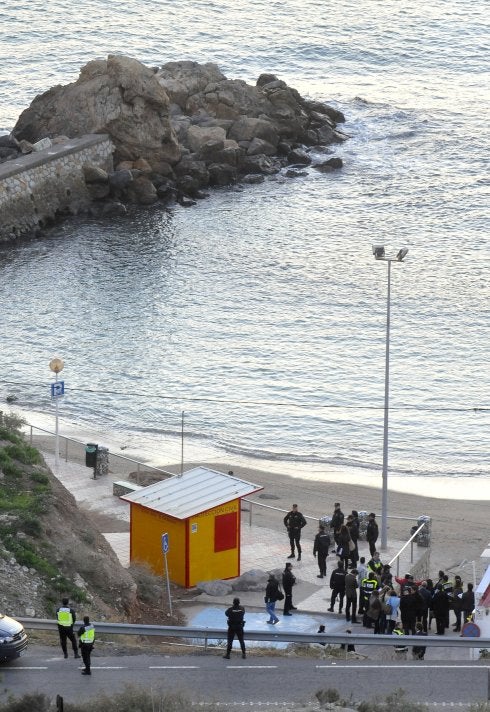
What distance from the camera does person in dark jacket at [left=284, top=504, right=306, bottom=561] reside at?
3081 centimetres

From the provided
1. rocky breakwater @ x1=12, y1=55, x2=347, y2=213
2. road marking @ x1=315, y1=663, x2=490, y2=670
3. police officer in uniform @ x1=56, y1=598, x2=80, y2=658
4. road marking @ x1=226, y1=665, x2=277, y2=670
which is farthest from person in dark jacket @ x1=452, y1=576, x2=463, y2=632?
rocky breakwater @ x1=12, y1=55, x2=347, y2=213

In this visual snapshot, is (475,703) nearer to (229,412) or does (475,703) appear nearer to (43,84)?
(229,412)

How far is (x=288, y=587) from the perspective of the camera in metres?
27.2

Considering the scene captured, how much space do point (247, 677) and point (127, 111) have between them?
1898 inches

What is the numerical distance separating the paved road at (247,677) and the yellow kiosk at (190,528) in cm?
720

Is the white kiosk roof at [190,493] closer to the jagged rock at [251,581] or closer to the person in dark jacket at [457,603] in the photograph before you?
the jagged rock at [251,581]

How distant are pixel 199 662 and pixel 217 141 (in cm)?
4869

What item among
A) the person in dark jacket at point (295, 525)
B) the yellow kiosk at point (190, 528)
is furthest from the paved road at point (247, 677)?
the person in dark jacket at point (295, 525)

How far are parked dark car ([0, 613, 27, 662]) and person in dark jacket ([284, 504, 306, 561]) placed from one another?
35.8 feet

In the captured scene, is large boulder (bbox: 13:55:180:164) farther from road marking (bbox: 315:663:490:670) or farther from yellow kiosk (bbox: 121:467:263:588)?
road marking (bbox: 315:663:490:670)

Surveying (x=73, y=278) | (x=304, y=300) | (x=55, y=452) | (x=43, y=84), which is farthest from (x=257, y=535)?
(x=43, y=84)

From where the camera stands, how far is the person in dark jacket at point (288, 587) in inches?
1069

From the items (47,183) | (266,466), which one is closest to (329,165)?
(47,183)

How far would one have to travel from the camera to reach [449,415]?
148ft
